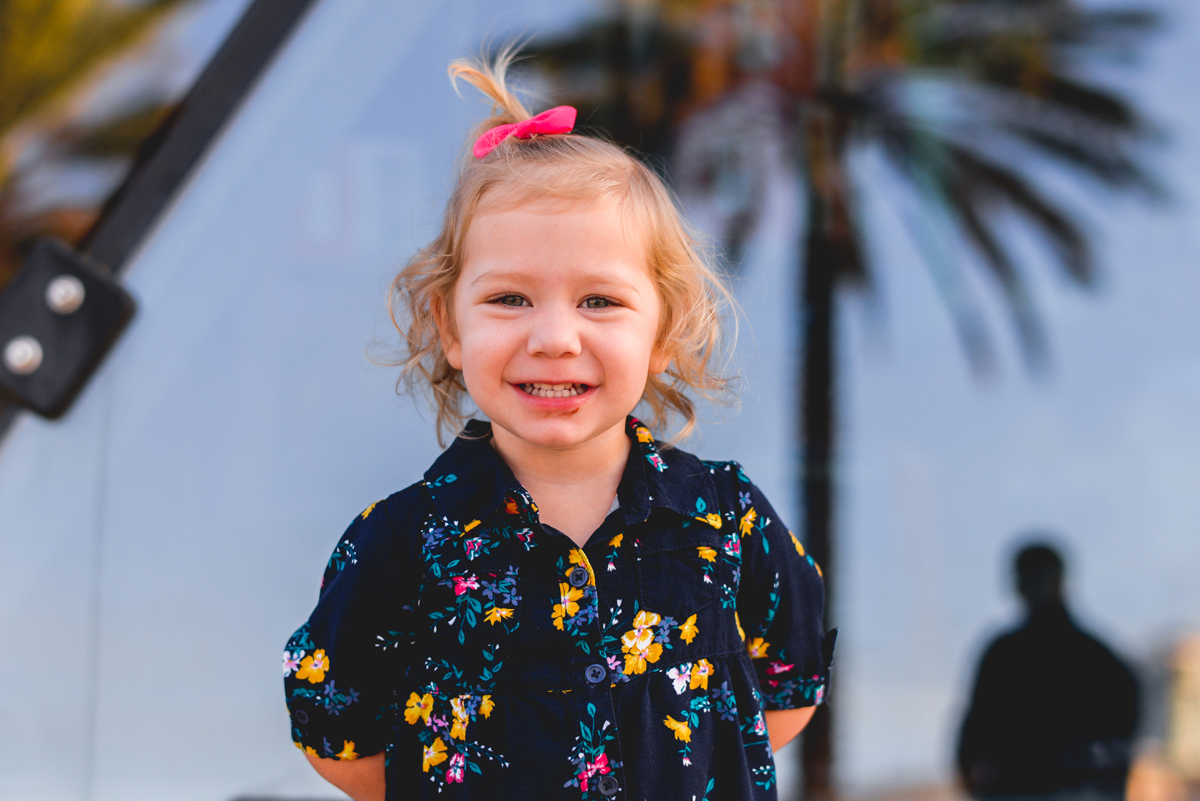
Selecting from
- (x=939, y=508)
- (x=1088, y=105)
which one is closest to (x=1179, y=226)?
(x=1088, y=105)

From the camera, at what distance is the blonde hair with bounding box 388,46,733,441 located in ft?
2.49

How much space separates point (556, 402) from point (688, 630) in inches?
9.5

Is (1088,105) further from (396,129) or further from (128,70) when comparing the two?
(128,70)

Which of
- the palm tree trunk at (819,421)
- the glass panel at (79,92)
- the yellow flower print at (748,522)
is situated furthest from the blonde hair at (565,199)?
the palm tree trunk at (819,421)

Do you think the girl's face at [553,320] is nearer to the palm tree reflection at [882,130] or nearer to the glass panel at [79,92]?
the glass panel at [79,92]

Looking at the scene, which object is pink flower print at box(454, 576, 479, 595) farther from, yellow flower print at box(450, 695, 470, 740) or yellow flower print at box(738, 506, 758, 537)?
yellow flower print at box(738, 506, 758, 537)

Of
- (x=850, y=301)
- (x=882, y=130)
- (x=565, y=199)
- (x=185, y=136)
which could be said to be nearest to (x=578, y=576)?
(x=565, y=199)

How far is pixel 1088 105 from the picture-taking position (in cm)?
266

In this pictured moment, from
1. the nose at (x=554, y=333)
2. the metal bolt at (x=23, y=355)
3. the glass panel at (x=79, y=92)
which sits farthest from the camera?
the glass panel at (x=79, y=92)

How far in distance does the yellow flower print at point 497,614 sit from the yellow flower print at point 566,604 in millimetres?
40

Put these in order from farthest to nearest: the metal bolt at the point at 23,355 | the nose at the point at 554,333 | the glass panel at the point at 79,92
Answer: the glass panel at the point at 79,92 → the metal bolt at the point at 23,355 → the nose at the point at 554,333

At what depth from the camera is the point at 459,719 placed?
737mm

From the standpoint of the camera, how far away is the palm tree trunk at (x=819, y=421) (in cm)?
245

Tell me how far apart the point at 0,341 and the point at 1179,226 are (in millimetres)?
2783
